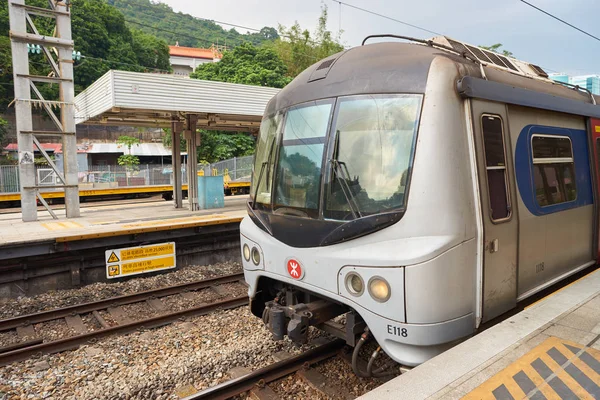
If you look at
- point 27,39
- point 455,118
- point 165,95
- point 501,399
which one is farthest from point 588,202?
point 27,39

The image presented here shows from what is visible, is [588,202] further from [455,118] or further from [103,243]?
[103,243]

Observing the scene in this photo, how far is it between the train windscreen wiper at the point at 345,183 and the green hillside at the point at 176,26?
81769 millimetres

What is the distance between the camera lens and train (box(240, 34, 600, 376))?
307cm

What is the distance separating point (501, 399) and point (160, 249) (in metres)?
8.06

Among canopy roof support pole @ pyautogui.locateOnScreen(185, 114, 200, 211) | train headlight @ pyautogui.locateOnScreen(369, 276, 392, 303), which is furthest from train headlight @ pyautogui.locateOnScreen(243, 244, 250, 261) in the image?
canopy roof support pole @ pyautogui.locateOnScreen(185, 114, 200, 211)

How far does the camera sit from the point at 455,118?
10.5 feet

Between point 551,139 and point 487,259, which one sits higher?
point 551,139

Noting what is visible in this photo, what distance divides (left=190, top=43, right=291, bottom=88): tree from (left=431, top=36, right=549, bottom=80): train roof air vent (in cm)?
3041

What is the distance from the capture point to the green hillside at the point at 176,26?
82250 mm

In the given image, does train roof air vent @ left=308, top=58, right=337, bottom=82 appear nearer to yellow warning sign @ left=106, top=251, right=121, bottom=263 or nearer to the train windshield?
the train windshield

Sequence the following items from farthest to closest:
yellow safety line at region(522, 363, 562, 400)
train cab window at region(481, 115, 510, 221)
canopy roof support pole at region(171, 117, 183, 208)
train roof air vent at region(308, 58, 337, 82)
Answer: canopy roof support pole at region(171, 117, 183, 208) → train roof air vent at region(308, 58, 337, 82) → train cab window at region(481, 115, 510, 221) → yellow safety line at region(522, 363, 562, 400)

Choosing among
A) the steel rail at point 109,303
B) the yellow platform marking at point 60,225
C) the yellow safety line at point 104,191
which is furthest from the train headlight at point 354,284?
the yellow safety line at point 104,191

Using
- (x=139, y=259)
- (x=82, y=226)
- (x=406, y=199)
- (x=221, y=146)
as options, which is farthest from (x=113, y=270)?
(x=221, y=146)

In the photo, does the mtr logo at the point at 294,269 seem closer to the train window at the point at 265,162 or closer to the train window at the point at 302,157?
the train window at the point at 302,157
